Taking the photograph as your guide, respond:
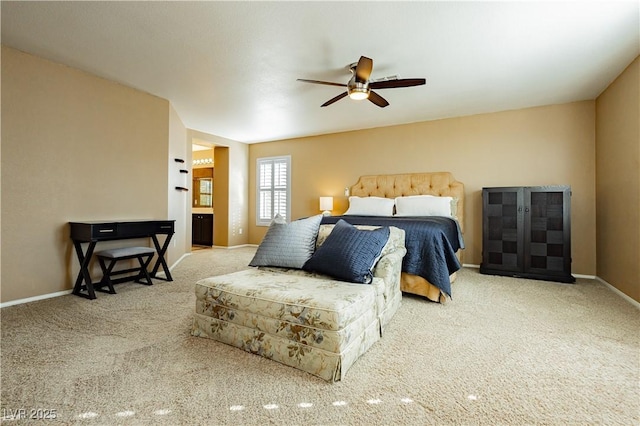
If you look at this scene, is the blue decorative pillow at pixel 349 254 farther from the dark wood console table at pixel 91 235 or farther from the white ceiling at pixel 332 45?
the dark wood console table at pixel 91 235

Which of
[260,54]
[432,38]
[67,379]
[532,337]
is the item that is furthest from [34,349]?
[432,38]

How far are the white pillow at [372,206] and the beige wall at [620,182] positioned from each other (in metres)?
2.66

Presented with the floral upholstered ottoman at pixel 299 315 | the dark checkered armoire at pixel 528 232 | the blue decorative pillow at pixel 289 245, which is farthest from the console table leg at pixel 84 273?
the dark checkered armoire at pixel 528 232

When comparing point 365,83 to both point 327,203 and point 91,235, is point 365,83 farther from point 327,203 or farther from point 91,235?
point 91,235

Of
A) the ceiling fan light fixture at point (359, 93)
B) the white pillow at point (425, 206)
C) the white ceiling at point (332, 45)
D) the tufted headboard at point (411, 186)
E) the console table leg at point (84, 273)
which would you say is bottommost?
the console table leg at point (84, 273)

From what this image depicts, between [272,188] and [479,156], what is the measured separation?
4227mm

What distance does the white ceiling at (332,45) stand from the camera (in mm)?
2311

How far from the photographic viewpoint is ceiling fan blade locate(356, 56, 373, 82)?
8.60 ft

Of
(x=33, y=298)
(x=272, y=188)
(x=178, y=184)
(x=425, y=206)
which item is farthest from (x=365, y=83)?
(x=272, y=188)

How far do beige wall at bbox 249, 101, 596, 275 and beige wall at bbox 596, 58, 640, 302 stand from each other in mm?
180

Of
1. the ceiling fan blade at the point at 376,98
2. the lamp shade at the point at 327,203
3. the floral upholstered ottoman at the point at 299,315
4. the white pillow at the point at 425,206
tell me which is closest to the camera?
the floral upholstered ottoman at the point at 299,315

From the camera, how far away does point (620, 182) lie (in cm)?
335

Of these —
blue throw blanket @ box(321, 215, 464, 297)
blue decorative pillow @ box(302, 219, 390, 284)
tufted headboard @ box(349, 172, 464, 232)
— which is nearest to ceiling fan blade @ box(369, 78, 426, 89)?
blue throw blanket @ box(321, 215, 464, 297)

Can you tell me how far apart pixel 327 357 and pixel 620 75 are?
170 inches
